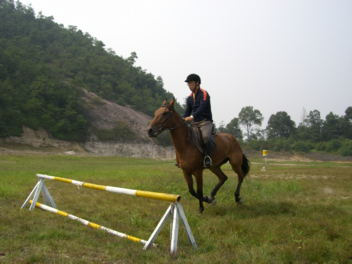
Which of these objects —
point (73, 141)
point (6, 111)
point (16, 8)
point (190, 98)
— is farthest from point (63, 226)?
point (16, 8)

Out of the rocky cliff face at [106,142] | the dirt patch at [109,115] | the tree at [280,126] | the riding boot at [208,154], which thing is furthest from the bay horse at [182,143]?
the tree at [280,126]

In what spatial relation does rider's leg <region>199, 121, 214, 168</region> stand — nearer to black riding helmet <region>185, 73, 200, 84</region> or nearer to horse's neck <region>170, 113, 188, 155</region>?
horse's neck <region>170, 113, 188, 155</region>

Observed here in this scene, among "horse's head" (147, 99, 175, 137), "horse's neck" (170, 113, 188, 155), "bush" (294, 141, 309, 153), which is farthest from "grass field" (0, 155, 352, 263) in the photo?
"bush" (294, 141, 309, 153)

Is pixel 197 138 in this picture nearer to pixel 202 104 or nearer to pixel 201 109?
pixel 201 109

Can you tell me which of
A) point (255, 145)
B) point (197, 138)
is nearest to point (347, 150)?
point (255, 145)

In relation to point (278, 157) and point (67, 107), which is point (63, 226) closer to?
point (67, 107)

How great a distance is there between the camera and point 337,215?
582 cm

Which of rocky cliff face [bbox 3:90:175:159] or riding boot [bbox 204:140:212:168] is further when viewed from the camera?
rocky cliff face [bbox 3:90:175:159]

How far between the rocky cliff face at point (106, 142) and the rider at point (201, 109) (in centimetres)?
4117

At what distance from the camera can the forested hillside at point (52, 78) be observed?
155 ft

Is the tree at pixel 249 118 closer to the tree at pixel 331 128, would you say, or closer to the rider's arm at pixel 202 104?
the tree at pixel 331 128

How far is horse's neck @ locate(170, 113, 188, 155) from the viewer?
6.16 m

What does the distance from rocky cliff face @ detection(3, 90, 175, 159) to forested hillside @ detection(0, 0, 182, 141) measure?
75.4 inches

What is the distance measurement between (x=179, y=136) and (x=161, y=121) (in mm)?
657
